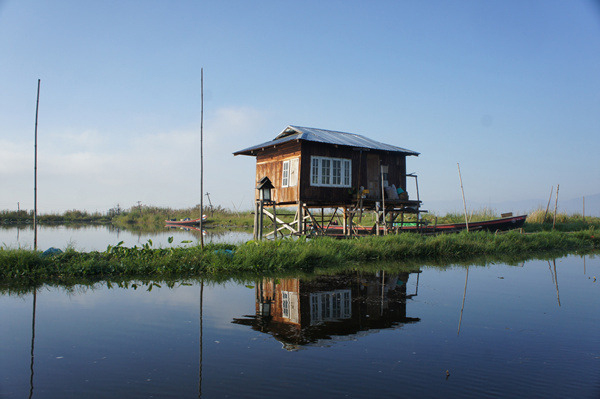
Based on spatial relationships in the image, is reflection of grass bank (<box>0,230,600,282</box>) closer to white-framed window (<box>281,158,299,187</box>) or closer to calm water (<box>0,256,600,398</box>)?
calm water (<box>0,256,600,398</box>)

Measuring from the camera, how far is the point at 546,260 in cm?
1648

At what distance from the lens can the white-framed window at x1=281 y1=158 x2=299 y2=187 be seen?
1848 centimetres

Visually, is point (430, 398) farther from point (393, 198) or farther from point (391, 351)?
point (393, 198)

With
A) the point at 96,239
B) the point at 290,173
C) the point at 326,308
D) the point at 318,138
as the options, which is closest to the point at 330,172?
the point at 318,138

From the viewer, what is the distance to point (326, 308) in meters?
8.02

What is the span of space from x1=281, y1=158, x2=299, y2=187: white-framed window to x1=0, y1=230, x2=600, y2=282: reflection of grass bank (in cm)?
450

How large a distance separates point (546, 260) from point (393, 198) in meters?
6.94

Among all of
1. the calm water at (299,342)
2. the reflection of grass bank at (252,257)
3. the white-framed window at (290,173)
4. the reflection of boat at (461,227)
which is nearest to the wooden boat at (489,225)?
the reflection of boat at (461,227)

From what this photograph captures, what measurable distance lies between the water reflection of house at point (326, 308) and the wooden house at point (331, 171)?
7.79 metres

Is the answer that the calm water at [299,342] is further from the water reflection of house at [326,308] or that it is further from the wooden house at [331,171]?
the wooden house at [331,171]

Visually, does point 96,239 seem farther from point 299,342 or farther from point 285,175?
point 299,342

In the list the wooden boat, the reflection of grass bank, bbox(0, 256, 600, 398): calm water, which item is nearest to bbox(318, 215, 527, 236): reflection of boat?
the wooden boat

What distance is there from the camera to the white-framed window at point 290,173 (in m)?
18.5

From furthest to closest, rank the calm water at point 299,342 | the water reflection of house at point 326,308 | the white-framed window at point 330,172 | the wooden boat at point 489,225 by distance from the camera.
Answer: the wooden boat at point 489,225, the white-framed window at point 330,172, the water reflection of house at point 326,308, the calm water at point 299,342
